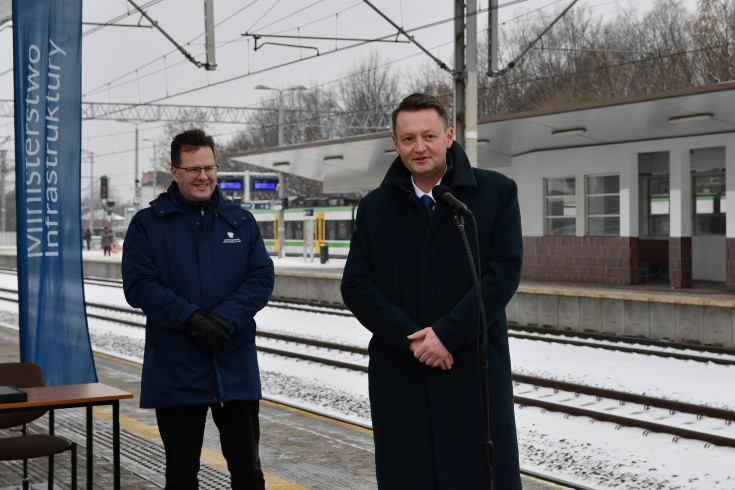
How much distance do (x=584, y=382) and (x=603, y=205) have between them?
34.3 feet

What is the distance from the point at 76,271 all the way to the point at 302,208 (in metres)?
37.7

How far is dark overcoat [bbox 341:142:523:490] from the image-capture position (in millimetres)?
3131

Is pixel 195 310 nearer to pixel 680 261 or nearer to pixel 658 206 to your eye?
pixel 680 261

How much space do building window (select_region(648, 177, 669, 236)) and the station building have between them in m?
0.02

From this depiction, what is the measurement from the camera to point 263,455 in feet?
22.7

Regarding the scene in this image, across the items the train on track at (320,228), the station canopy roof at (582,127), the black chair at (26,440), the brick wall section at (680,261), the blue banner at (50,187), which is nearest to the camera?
the black chair at (26,440)

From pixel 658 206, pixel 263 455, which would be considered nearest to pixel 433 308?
pixel 263 455

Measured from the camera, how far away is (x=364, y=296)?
3.30 m

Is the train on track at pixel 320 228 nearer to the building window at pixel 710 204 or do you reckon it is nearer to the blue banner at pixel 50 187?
the building window at pixel 710 204

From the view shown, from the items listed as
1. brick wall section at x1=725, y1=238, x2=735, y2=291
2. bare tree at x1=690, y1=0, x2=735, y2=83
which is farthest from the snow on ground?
bare tree at x1=690, y1=0, x2=735, y2=83

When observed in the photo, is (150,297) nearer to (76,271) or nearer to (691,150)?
(76,271)

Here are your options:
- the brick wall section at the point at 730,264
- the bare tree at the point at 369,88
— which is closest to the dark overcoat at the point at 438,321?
the brick wall section at the point at 730,264

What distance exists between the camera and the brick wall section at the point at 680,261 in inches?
779

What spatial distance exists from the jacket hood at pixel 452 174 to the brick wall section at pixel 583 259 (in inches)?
702
